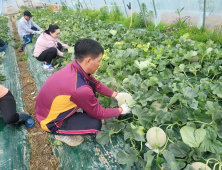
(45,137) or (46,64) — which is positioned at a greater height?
(46,64)

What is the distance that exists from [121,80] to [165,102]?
73 cm

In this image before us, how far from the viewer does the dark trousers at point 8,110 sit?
1982mm

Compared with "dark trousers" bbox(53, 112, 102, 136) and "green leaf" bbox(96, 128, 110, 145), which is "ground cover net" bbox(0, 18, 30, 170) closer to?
"dark trousers" bbox(53, 112, 102, 136)

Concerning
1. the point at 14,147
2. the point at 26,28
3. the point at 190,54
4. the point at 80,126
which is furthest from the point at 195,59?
the point at 26,28

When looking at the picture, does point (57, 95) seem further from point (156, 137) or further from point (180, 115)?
point (180, 115)

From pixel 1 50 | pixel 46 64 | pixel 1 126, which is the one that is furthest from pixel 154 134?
pixel 1 50

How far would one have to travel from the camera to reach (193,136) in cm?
109

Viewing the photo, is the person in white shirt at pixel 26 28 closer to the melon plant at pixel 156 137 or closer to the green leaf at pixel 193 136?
the melon plant at pixel 156 137

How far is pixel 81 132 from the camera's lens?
5.14ft

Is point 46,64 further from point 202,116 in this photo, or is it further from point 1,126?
point 202,116

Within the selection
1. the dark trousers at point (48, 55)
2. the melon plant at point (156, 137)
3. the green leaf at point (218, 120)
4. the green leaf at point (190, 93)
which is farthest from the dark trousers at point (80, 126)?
the dark trousers at point (48, 55)

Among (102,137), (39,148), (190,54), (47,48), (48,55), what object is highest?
(47,48)

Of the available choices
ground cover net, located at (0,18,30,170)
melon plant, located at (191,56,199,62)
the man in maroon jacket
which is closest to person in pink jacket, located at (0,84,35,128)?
ground cover net, located at (0,18,30,170)

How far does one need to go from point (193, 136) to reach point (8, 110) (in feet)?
6.67
